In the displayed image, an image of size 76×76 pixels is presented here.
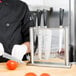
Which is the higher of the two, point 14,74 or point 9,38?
point 9,38

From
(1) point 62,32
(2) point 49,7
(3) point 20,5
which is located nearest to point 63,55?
(1) point 62,32

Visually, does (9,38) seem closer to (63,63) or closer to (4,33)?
(4,33)

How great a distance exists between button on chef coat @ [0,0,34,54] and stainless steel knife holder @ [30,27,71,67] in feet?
1.07

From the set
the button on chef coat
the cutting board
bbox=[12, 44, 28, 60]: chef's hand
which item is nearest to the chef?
the button on chef coat

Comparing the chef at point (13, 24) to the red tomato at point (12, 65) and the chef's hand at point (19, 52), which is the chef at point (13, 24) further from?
the red tomato at point (12, 65)

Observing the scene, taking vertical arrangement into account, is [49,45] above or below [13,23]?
below

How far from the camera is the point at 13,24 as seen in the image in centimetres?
133

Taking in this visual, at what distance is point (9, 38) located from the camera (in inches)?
51.5

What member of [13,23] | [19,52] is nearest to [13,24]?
[13,23]

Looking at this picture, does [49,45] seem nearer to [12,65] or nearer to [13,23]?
[12,65]

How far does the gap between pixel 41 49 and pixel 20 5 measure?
511 mm

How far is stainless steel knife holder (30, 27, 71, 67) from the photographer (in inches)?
38.4

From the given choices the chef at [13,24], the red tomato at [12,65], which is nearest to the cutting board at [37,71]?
the red tomato at [12,65]

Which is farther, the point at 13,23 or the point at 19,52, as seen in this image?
the point at 13,23
